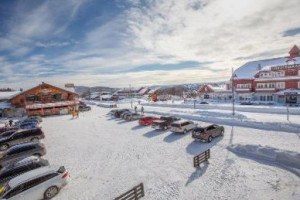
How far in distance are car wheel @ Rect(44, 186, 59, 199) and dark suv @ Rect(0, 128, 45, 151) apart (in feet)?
46.6

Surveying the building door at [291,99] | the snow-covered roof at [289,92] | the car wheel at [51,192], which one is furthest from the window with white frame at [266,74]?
the car wheel at [51,192]

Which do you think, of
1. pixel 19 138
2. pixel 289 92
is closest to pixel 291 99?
pixel 289 92

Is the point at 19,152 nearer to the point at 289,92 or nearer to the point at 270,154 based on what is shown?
the point at 270,154

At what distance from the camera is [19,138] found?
2238cm

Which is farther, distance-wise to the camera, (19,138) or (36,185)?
(19,138)

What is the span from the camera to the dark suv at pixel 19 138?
21.8 metres

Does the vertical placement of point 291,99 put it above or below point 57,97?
below

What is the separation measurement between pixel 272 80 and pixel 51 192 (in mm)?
56848

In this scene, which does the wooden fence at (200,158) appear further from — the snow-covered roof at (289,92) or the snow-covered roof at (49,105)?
the snow-covered roof at (289,92)

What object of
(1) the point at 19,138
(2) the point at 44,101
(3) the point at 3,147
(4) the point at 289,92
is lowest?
(3) the point at 3,147

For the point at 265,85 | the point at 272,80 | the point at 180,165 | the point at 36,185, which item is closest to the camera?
the point at 36,185

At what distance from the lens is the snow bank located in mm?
13180

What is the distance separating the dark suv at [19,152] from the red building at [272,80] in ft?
132

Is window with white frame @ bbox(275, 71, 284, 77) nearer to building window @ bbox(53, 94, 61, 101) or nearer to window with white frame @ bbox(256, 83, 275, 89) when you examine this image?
window with white frame @ bbox(256, 83, 275, 89)
